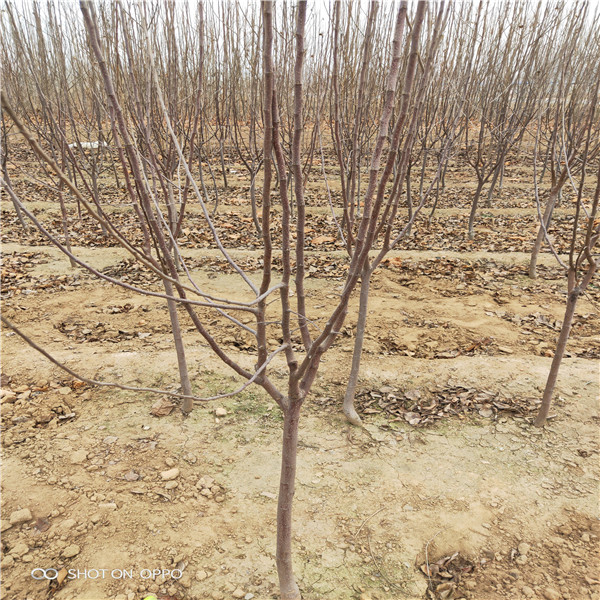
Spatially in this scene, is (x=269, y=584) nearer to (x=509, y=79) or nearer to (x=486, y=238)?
(x=486, y=238)

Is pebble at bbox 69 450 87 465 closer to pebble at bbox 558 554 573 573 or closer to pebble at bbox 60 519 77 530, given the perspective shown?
pebble at bbox 60 519 77 530

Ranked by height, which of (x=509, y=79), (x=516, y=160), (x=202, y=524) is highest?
(x=509, y=79)

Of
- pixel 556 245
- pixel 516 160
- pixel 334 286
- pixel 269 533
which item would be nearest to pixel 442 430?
pixel 269 533

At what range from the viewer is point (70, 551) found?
6.20 ft

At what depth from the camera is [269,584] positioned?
1.80 meters

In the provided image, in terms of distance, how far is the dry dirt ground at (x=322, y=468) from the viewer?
1.85 metres

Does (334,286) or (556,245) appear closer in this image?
(334,286)

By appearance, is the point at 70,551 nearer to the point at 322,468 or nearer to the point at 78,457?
the point at 78,457

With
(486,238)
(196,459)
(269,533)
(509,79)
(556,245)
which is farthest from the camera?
(509,79)

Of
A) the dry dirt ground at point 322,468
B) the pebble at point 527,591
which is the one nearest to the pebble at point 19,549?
the dry dirt ground at point 322,468

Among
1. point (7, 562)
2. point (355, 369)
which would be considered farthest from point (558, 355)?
point (7, 562)

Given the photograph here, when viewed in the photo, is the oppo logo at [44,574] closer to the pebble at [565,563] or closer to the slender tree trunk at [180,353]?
the slender tree trunk at [180,353]

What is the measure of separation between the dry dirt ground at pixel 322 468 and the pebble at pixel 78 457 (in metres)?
0.01

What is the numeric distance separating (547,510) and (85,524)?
2260 mm
